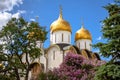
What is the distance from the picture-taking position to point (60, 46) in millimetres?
46562

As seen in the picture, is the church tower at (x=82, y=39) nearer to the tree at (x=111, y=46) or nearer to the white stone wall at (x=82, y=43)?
the white stone wall at (x=82, y=43)

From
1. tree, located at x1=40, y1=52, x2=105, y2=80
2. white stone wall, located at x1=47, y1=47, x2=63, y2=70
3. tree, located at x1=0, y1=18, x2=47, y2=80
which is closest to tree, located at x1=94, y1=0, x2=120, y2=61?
tree, located at x1=40, y1=52, x2=105, y2=80

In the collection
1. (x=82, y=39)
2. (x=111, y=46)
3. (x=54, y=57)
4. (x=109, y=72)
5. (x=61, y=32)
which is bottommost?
(x=54, y=57)

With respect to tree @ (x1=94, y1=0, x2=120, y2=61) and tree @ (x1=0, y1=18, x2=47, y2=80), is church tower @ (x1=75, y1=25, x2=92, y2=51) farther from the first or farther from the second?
tree @ (x1=94, y1=0, x2=120, y2=61)

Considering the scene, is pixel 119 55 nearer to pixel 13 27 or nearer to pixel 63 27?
pixel 13 27

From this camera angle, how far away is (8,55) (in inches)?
1219

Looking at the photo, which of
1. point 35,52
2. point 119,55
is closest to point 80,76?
point 35,52

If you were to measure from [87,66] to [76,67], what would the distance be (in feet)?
3.81

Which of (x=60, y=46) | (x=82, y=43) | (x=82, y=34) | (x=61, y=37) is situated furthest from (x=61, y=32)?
(x=82, y=43)

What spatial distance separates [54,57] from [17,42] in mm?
16707

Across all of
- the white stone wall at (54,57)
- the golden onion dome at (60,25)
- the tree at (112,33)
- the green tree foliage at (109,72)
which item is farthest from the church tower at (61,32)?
the green tree foliage at (109,72)

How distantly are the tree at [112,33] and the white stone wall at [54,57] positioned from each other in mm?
30558

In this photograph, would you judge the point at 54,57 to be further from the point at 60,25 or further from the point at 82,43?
the point at 82,43

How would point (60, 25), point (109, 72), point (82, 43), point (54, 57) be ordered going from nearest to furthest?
point (109, 72), point (54, 57), point (60, 25), point (82, 43)
